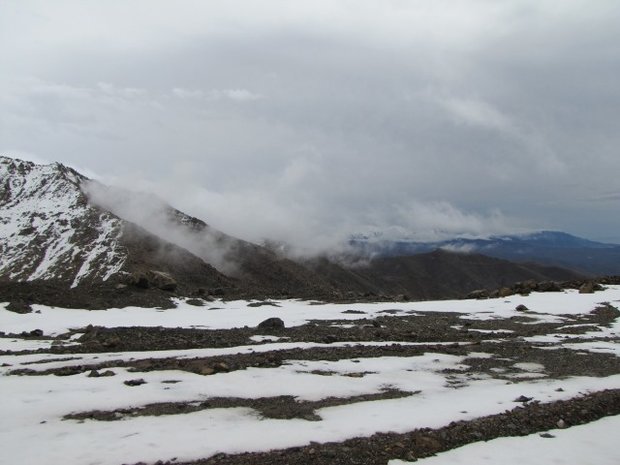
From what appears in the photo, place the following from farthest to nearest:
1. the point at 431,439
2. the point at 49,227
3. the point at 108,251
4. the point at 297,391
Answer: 1. the point at 49,227
2. the point at 108,251
3. the point at 297,391
4. the point at 431,439

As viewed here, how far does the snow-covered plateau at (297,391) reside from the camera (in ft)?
35.2

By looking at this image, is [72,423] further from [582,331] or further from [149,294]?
[149,294]

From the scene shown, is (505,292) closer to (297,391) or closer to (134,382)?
(297,391)

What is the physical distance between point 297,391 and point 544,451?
712 cm

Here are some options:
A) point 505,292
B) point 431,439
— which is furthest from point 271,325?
point 505,292

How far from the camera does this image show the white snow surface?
320 feet

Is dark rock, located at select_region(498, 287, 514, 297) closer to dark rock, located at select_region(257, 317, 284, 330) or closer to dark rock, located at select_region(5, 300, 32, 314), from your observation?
dark rock, located at select_region(257, 317, 284, 330)

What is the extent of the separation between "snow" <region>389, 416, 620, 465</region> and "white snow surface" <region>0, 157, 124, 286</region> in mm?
88388

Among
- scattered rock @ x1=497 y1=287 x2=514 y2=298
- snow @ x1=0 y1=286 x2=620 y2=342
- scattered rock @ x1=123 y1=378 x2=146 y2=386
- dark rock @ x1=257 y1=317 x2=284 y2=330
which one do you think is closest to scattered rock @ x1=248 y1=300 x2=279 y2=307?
snow @ x1=0 y1=286 x2=620 y2=342

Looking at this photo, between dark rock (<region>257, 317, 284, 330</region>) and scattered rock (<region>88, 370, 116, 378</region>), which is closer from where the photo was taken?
scattered rock (<region>88, 370, 116, 378</region>)

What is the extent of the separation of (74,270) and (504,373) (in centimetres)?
9379

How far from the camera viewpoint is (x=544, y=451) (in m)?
10.8

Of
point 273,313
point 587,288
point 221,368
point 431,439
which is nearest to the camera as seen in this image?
point 431,439

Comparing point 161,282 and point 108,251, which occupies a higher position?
point 108,251
